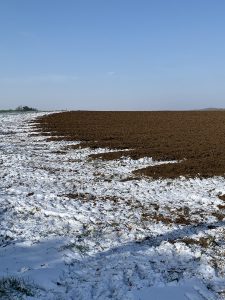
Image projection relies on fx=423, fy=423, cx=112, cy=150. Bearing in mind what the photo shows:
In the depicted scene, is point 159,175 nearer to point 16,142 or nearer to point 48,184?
point 48,184

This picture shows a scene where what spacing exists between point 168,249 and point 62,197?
502 cm

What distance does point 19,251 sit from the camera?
Answer: 9.05 metres

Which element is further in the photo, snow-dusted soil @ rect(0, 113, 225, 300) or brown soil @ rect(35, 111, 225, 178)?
brown soil @ rect(35, 111, 225, 178)

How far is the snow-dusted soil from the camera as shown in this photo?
7391 millimetres

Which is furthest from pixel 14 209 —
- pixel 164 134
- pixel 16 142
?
pixel 164 134

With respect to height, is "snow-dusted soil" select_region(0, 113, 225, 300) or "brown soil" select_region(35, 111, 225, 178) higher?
"brown soil" select_region(35, 111, 225, 178)

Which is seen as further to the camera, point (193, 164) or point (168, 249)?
point (193, 164)

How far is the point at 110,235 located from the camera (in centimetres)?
980

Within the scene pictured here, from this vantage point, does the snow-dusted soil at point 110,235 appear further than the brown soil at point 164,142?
No

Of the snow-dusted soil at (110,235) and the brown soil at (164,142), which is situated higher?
the brown soil at (164,142)

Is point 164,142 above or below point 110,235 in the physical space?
above

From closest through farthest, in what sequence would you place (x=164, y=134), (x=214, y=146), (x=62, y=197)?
(x=62, y=197) < (x=214, y=146) < (x=164, y=134)

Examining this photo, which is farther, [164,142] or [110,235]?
[164,142]

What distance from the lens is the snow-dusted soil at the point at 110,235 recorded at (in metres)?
7.39
